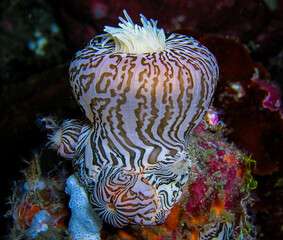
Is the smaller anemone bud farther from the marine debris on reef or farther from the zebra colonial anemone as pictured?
the marine debris on reef

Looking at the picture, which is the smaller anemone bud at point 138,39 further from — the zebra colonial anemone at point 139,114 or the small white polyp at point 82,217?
the small white polyp at point 82,217

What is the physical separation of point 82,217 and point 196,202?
3.66 ft

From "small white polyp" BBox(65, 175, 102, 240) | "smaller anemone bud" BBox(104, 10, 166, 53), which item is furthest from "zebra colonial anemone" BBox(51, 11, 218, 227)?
"small white polyp" BBox(65, 175, 102, 240)

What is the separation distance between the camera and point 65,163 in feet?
10.2

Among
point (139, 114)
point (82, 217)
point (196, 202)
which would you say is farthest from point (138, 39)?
point (82, 217)

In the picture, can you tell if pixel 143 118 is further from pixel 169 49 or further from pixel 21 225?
pixel 21 225

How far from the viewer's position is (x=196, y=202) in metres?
2.24

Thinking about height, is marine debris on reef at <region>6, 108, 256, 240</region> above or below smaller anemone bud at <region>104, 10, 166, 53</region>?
below

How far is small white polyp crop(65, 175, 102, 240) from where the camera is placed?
237cm

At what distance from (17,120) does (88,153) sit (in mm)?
2619

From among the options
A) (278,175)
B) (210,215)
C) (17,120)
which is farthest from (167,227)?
(17,120)

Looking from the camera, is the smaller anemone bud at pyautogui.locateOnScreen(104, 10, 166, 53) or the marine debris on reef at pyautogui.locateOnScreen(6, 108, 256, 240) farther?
the marine debris on reef at pyautogui.locateOnScreen(6, 108, 256, 240)

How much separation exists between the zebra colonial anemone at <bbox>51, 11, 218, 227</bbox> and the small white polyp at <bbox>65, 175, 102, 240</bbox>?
0.19m

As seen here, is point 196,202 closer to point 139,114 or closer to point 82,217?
point 139,114
